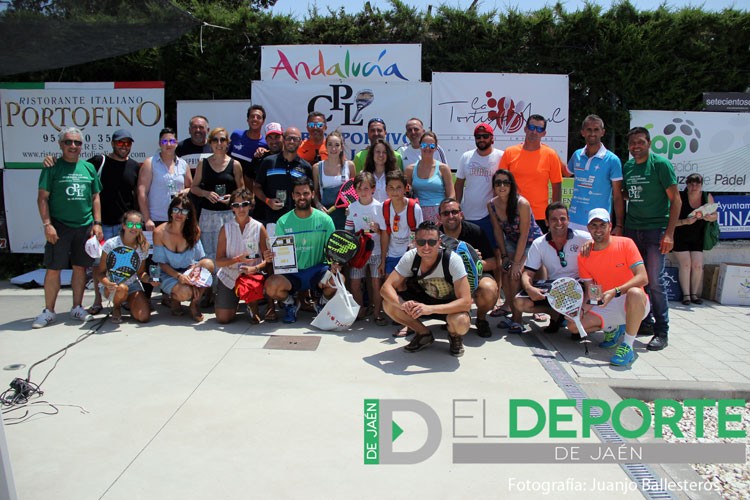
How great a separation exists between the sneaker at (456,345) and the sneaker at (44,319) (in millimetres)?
3895

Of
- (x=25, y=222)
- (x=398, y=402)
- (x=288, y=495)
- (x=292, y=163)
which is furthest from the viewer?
(x=25, y=222)

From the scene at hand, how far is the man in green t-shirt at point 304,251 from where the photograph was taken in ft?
18.9

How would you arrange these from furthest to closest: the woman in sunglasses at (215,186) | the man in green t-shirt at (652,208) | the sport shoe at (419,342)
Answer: the woman in sunglasses at (215,186)
the man in green t-shirt at (652,208)
the sport shoe at (419,342)

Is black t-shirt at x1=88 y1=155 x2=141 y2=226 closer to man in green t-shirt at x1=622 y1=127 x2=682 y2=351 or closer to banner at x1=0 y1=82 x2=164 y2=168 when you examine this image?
banner at x1=0 y1=82 x2=164 y2=168

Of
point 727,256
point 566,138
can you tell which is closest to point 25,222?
point 566,138

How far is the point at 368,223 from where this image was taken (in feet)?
18.7

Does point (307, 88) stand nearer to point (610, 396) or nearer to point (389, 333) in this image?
point (389, 333)

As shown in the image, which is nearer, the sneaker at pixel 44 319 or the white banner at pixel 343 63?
the sneaker at pixel 44 319

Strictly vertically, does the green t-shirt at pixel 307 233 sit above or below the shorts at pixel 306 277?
above

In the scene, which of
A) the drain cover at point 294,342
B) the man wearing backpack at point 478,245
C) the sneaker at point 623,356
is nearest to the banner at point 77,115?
the drain cover at point 294,342

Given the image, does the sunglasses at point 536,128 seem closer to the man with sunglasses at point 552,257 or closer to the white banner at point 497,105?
the man with sunglasses at point 552,257

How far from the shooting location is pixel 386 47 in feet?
25.0

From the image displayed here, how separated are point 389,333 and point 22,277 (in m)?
5.26

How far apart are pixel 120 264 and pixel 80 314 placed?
2.21 feet
